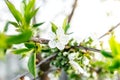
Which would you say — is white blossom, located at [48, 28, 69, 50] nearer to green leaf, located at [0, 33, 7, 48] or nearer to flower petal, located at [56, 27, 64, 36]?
flower petal, located at [56, 27, 64, 36]

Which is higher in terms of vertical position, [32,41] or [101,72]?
[32,41]

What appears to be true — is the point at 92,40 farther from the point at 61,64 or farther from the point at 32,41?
the point at 32,41

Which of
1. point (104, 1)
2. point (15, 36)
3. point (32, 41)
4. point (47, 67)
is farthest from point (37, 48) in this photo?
point (104, 1)

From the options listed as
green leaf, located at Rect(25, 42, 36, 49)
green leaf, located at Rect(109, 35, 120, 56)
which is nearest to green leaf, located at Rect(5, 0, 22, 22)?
green leaf, located at Rect(25, 42, 36, 49)

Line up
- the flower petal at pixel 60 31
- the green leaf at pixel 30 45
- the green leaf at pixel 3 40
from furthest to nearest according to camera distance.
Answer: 1. the flower petal at pixel 60 31
2. the green leaf at pixel 30 45
3. the green leaf at pixel 3 40

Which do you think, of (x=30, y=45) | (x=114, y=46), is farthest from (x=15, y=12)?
(x=114, y=46)

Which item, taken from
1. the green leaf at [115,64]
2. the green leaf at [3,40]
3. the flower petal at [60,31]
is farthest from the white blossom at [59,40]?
the green leaf at [3,40]

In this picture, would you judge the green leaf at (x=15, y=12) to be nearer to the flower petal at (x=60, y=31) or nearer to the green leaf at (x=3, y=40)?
the flower petal at (x=60, y=31)

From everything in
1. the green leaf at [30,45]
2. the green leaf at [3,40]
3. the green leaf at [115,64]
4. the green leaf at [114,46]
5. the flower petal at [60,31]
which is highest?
the flower petal at [60,31]

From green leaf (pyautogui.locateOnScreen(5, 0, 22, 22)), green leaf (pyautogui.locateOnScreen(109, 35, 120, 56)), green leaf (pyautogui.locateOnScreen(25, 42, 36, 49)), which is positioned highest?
green leaf (pyautogui.locateOnScreen(5, 0, 22, 22))
